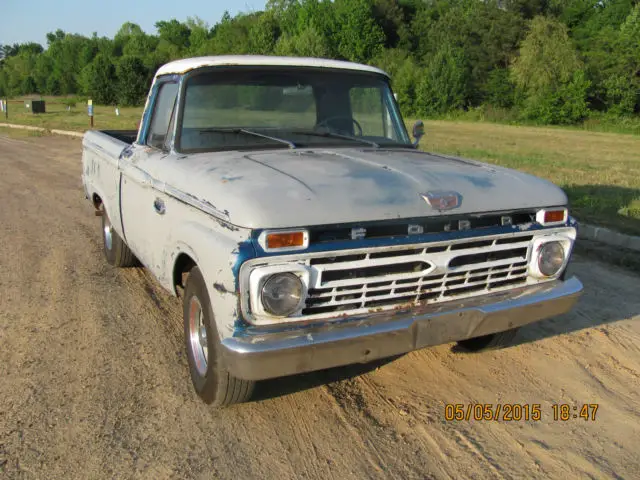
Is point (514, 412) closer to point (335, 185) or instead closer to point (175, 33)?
point (335, 185)

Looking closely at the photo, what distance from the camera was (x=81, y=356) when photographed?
402cm

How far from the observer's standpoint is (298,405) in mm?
3434

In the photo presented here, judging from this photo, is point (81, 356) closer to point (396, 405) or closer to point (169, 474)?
point (169, 474)

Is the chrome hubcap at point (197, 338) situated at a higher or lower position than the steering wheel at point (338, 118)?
lower

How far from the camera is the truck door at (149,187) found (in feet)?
12.7

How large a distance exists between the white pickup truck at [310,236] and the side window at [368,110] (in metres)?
0.30

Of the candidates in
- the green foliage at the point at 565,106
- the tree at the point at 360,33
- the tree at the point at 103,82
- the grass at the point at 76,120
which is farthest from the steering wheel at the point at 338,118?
the tree at the point at 360,33

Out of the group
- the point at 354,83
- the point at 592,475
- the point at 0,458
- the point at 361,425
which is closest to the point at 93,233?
the point at 354,83

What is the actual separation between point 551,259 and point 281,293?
68.5 inches

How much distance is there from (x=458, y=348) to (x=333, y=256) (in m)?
1.81

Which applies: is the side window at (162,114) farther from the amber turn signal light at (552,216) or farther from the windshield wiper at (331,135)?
the amber turn signal light at (552,216)

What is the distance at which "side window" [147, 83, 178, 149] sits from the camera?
4246 mm

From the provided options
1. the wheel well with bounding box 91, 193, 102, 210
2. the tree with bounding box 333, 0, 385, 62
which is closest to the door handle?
the wheel well with bounding box 91, 193, 102, 210

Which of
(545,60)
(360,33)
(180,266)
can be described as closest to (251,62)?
(180,266)
